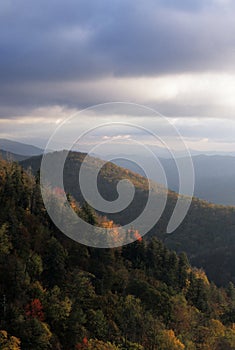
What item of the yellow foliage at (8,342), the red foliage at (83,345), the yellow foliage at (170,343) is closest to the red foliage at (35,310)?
the yellow foliage at (8,342)

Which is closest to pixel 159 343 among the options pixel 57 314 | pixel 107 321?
pixel 107 321

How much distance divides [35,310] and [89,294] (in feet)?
39.9

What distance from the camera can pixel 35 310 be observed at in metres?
49.5

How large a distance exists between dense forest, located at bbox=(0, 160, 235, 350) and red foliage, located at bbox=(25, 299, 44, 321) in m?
0.12

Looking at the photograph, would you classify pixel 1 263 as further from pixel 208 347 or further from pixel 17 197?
pixel 208 347

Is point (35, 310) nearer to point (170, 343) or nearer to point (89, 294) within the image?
point (89, 294)

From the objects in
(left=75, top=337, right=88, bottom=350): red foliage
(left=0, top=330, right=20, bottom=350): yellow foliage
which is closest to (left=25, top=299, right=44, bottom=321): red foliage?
(left=0, top=330, right=20, bottom=350): yellow foliage

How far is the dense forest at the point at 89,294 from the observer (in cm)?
4862

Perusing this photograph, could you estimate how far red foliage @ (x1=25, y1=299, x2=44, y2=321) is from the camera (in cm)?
4872

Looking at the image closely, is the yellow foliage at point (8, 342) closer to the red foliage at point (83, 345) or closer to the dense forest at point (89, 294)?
the dense forest at point (89, 294)

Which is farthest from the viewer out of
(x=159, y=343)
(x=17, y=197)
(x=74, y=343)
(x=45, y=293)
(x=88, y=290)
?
(x=17, y=197)

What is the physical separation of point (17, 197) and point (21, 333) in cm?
3272

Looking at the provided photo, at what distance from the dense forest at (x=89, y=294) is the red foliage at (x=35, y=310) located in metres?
0.12

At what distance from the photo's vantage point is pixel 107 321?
5509cm
